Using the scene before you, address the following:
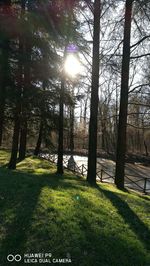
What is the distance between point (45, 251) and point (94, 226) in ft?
4.02

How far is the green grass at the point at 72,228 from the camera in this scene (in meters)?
4.11

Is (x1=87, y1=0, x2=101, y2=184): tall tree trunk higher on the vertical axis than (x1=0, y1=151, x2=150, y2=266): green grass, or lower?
higher

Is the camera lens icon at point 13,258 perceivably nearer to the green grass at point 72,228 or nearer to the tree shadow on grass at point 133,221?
the green grass at point 72,228

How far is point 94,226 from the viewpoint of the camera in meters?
5.02

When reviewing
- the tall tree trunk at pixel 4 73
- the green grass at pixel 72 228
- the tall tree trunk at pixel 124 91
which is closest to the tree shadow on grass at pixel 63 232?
the green grass at pixel 72 228

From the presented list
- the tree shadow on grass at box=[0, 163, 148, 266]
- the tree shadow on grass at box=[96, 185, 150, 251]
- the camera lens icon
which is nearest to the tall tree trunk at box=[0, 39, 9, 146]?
the tree shadow on grass at box=[96, 185, 150, 251]

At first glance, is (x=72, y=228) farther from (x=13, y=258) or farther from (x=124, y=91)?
(x=124, y=91)

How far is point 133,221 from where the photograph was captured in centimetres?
A: 594

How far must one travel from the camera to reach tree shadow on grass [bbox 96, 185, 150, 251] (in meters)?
5.12

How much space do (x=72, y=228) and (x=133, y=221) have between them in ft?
5.52

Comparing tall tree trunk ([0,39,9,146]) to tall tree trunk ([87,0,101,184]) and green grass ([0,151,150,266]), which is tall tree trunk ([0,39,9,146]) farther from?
green grass ([0,151,150,266])

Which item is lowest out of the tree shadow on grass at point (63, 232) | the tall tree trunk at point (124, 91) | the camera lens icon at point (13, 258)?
the camera lens icon at point (13, 258)

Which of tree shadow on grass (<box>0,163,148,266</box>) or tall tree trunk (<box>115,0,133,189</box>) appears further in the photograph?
tall tree trunk (<box>115,0,133,189</box>)

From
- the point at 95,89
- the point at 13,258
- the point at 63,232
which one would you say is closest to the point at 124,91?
the point at 95,89
